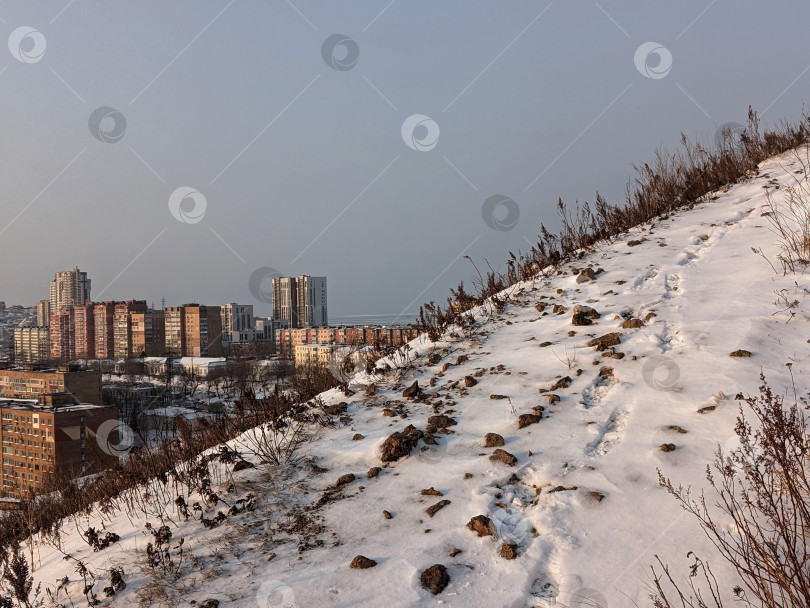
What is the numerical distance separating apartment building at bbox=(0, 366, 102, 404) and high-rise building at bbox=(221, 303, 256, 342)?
40131 millimetres

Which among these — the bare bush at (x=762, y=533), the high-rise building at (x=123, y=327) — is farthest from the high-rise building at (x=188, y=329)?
the bare bush at (x=762, y=533)

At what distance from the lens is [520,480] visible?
279 cm

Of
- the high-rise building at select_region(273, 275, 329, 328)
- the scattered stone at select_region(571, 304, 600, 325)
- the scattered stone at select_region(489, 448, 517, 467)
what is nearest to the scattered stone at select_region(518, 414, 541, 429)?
the scattered stone at select_region(489, 448, 517, 467)

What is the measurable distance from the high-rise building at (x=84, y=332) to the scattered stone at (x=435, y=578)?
8095 cm

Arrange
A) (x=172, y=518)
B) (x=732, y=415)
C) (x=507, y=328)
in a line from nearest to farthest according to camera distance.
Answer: (x=732, y=415), (x=172, y=518), (x=507, y=328)

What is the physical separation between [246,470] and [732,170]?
9.75 meters

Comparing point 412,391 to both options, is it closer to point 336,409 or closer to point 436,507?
point 336,409

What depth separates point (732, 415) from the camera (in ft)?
9.41

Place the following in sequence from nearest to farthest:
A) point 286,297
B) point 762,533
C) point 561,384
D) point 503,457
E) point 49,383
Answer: point 762,533
point 503,457
point 561,384
point 49,383
point 286,297

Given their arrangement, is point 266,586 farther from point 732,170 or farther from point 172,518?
point 732,170

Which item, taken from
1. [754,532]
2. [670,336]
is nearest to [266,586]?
[754,532]

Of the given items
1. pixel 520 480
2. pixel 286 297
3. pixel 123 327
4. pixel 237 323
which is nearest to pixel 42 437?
pixel 520 480

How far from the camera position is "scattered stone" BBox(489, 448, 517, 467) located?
293cm

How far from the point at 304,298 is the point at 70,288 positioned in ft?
167
